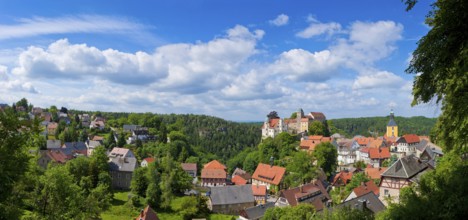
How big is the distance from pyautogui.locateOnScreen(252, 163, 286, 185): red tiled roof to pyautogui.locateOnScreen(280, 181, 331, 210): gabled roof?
13046mm

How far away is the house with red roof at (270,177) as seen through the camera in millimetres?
68312

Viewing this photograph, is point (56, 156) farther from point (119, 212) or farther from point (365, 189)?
point (365, 189)

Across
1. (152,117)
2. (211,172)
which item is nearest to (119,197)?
(211,172)

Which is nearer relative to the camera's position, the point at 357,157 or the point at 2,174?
the point at 2,174

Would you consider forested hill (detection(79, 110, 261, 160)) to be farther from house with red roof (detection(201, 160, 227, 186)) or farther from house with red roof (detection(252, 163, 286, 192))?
house with red roof (detection(252, 163, 286, 192))

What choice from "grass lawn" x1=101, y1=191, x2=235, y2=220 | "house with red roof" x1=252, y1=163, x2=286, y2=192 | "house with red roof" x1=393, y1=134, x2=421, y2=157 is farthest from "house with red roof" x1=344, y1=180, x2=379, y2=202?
"house with red roof" x1=393, y1=134, x2=421, y2=157

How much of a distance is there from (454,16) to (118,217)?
4658cm

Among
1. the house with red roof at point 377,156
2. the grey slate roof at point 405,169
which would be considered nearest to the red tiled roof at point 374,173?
the house with red roof at point 377,156

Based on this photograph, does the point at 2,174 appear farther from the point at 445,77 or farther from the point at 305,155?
the point at 305,155

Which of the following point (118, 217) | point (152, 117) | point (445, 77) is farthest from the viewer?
point (152, 117)

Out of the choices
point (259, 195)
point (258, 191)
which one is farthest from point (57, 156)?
point (259, 195)

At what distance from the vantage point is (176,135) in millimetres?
115000

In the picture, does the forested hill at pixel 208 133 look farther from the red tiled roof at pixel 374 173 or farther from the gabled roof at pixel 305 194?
the gabled roof at pixel 305 194

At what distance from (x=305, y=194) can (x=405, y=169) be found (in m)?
15.0
